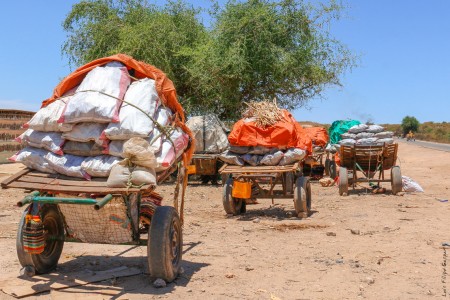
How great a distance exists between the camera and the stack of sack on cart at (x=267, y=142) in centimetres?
1120

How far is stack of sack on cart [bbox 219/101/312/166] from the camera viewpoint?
11.2 metres

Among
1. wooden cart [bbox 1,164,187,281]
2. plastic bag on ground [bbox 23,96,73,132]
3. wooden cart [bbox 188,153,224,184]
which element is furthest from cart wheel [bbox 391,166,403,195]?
plastic bag on ground [bbox 23,96,73,132]

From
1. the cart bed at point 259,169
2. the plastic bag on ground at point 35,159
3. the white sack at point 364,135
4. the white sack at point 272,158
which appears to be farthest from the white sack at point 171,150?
the white sack at point 364,135

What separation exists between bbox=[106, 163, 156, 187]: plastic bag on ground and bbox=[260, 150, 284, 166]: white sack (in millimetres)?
5652

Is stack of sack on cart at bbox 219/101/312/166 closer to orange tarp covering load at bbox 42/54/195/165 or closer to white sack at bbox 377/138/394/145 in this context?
white sack at bbox 377/138/394/145

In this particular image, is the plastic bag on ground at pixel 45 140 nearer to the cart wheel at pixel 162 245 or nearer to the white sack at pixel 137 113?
the white sack at pixel 137 113

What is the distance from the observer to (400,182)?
14.8 m

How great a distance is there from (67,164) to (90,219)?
64cm

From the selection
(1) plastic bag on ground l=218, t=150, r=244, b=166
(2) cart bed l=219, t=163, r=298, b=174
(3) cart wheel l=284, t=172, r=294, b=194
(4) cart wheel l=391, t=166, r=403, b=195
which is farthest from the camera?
(4) cart wheel l=391, t=166, r=403, b=195

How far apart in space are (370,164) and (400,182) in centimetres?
98

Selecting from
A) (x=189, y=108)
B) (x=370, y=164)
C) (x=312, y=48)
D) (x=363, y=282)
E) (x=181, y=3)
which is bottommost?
(x=363, y=282)

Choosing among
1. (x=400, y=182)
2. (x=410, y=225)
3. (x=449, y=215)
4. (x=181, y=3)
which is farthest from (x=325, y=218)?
(x=181, y=3)

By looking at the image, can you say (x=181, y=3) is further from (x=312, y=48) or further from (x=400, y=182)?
(x=400, y=182)

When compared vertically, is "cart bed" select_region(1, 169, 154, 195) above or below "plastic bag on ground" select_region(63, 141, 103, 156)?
below
